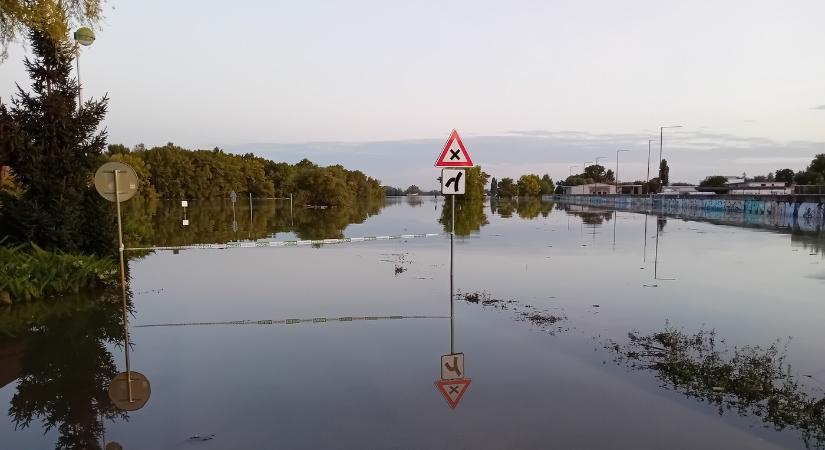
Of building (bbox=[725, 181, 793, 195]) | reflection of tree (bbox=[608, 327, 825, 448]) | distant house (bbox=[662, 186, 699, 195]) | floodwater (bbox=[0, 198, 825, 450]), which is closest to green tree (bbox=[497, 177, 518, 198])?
distant house (bbox=[662, 186, 699, 195])

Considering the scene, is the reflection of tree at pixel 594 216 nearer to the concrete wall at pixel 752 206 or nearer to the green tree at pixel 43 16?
the concrete wall at pixel 752 206

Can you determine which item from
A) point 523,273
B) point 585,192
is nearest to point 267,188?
point 585,192

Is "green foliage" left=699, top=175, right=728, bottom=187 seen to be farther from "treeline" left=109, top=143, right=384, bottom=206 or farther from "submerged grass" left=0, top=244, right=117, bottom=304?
"submerged grass" left=0, top=244, right=117, bottom=304

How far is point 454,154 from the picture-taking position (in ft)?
35.1

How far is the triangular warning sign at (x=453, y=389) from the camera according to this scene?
235 inches

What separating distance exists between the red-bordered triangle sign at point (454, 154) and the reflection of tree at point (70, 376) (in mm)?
6719

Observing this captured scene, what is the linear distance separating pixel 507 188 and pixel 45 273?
186 metres

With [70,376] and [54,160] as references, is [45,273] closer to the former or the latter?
[54,160]

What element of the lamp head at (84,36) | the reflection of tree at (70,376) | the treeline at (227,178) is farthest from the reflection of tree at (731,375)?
the treeline at (227,178)

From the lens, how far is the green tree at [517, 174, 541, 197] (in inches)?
7466

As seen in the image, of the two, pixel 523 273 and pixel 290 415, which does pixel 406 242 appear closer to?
pixel 523 273

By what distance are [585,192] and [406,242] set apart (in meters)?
159

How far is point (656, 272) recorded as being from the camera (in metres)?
15.4

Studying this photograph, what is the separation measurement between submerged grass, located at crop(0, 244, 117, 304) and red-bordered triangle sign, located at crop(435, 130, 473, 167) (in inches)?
359
